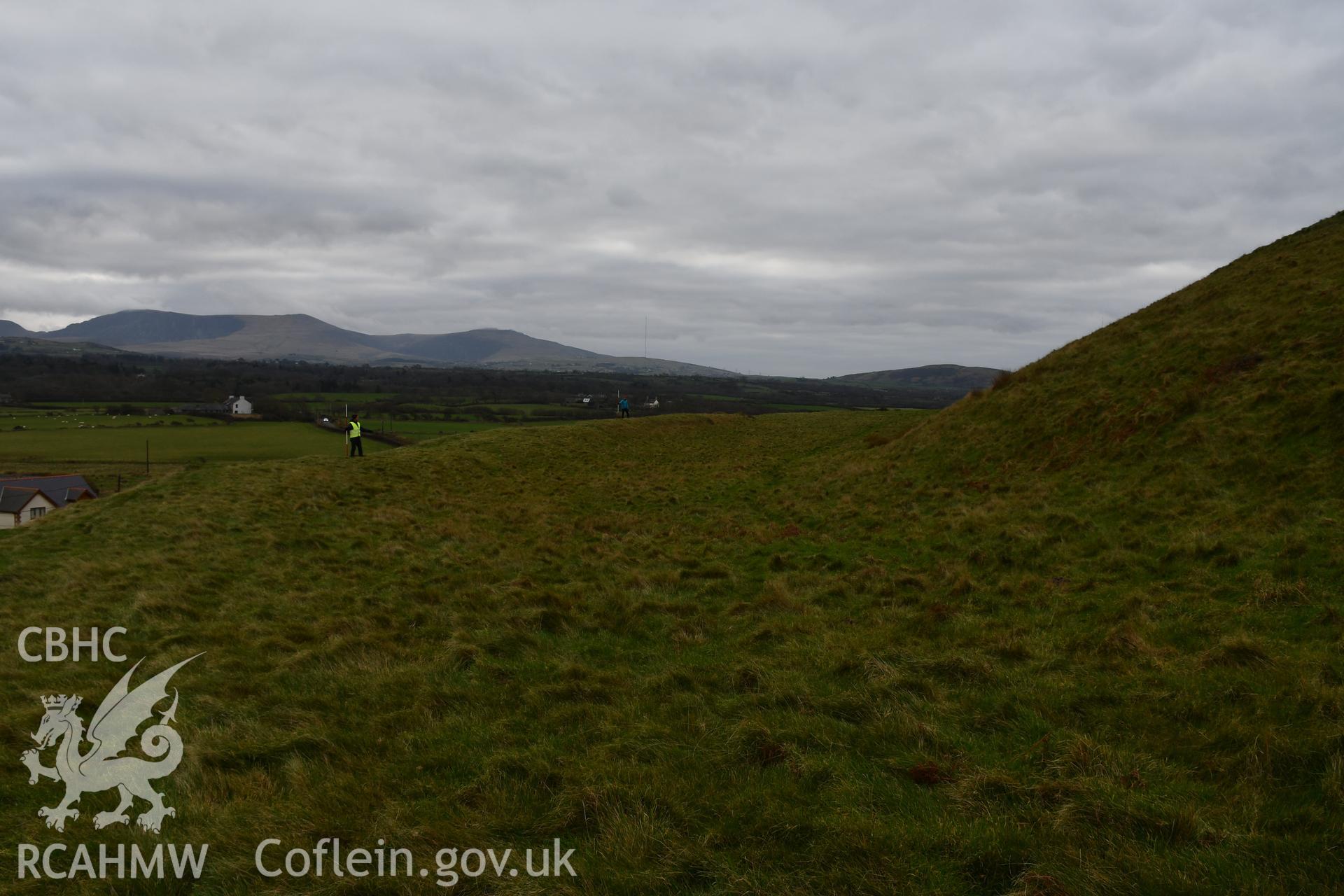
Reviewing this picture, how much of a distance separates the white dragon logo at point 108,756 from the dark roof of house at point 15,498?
58708 millimetres

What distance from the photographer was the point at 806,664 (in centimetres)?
775

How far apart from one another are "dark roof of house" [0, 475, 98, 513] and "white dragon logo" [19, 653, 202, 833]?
184 feet

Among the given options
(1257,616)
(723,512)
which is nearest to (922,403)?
(723,512)

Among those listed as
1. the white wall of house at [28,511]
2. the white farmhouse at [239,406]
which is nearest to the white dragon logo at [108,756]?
the white wall of house at [28,511]

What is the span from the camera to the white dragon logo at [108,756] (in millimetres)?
4915

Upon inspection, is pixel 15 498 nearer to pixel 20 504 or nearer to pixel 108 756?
pixel 20 504

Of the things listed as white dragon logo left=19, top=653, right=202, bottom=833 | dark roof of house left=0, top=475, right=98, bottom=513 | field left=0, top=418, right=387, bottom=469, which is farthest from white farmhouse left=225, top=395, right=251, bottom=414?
white dragon logo left=19, top=653, right=202, bottom=833

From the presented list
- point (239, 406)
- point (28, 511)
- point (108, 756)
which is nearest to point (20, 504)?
point (28, 511)

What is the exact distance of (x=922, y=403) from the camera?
477ft

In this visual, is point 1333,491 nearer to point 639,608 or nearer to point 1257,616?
point 1257,616

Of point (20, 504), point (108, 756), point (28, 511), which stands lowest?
point (28, 511)

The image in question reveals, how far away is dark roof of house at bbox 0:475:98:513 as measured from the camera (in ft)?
157

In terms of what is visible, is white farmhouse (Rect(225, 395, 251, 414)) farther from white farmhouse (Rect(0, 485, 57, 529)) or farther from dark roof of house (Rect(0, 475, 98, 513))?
white farmhouse (Rect(0, 485, 57, 529))

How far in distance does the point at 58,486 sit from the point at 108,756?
206ft
